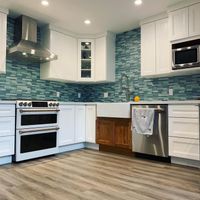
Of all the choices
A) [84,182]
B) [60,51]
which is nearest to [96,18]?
[60,51]

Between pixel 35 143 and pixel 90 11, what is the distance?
2.39 metres

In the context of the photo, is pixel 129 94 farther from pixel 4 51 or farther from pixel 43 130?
pixel 4 51

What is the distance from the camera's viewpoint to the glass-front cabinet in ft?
15.0

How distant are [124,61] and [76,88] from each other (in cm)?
134

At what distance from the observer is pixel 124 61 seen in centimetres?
439

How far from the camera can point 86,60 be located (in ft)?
15.2

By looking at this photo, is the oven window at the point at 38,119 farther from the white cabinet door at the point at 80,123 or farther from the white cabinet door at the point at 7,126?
the white cabinet door at the point at 80,123

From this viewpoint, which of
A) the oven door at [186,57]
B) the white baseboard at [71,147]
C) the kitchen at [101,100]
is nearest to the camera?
the kitchen at [101,100]

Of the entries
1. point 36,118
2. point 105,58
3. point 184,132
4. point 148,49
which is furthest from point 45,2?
point 184,132

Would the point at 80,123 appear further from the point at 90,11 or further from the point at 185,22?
the point at 185,22

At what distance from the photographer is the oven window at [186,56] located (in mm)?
3037

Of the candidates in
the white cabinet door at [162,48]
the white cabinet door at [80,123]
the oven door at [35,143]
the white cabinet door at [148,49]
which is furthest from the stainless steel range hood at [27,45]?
the white cabinet door at [162,48]

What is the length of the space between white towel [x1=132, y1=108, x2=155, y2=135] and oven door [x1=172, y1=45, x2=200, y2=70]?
823mm

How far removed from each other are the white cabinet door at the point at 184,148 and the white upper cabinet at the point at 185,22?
1.58m
